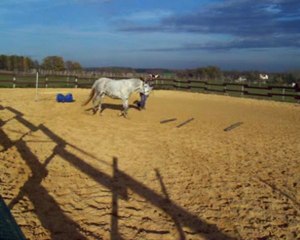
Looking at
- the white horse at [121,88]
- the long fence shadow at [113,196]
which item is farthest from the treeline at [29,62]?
the long fence shadow at [113,196]

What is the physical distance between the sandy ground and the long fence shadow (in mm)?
15

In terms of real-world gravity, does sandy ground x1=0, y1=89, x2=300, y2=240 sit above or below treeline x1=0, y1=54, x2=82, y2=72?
below

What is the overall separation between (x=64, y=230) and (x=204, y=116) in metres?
12.9

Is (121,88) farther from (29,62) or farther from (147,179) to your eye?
(29,62)

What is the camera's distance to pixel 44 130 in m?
12.9

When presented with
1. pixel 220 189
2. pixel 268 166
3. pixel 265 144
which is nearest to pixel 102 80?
pixel 265 144

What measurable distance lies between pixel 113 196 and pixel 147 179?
47.3 inches

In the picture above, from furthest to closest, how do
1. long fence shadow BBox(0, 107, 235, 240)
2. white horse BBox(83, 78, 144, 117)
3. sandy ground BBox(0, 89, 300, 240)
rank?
white horse BBox(83, 78, 144, 117) < sandy ground BBox(0, 89, 300, 240) < long fence shadow BBox(0, 107, 235, 240)

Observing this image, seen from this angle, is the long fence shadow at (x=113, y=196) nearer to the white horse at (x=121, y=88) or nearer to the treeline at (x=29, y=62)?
the white horse at (x=121, y=88)

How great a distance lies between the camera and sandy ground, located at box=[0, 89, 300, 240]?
5.95 m

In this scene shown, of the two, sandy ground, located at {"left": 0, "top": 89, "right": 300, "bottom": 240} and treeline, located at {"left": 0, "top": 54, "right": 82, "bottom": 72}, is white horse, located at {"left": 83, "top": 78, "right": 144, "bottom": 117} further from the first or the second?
treeline, located at {"left": 0, "top": 54, "right": 82, "bottom": 72}

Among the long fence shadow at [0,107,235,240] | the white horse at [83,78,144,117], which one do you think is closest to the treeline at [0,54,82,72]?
the white horse at [83,78,144,117]

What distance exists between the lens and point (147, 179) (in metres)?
8.20

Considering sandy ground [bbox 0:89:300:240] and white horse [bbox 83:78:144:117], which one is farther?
white horse [bbox 83:78:144:117]
